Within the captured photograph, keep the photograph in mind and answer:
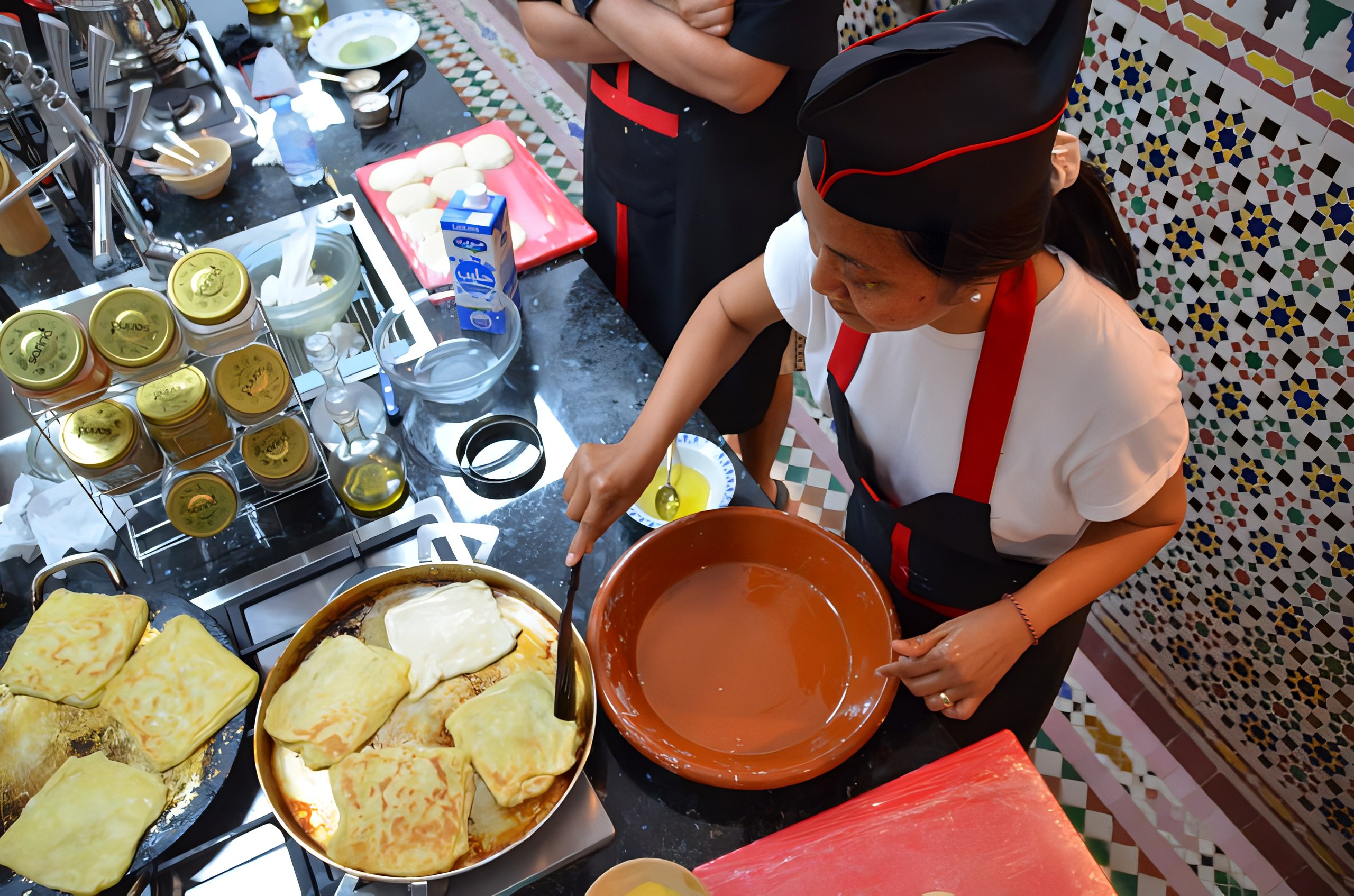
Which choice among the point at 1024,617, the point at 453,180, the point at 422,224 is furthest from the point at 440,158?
the point at 1024,617

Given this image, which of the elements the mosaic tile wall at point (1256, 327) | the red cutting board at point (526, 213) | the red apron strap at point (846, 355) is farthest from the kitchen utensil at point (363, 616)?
the mosaic tile wall at point (1256, 327)

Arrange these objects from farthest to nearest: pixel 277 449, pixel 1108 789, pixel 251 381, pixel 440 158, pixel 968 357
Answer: pixel 1108 789 < pixel 440 158 < pixel 277 449 < pixel 251 381 < pixel 968 357

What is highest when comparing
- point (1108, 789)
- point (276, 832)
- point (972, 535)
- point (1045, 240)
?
point (1045, 240)

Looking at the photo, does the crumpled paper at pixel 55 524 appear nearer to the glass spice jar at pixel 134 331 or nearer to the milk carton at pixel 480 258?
the glass spice jar at pixel 134 331

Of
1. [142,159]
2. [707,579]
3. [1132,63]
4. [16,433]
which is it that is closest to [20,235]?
[142,159]

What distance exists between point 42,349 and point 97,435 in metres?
0.15

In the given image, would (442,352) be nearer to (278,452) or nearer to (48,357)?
(278,452)

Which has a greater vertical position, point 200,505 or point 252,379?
point 252,379

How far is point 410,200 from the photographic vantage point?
190cm

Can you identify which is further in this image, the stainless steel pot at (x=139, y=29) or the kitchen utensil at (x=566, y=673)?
the stainless steel pot at (x=139, y=29)

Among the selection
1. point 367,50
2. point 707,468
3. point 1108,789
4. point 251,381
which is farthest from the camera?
point 367,50

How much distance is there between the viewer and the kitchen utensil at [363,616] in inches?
39.5

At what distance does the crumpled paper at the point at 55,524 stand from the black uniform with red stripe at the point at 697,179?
1.15 metres

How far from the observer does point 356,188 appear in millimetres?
2006
